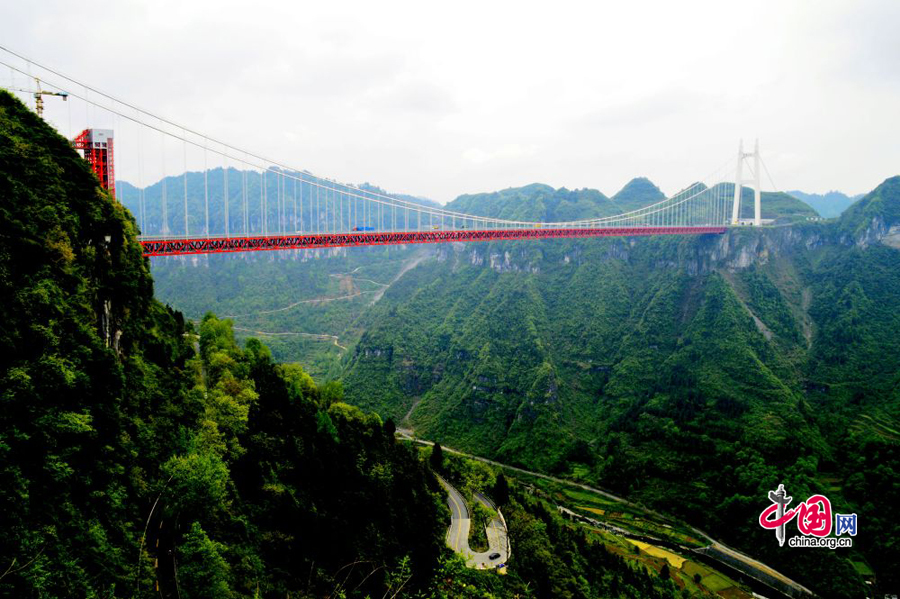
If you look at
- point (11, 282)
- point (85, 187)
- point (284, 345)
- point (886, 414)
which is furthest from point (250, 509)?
point (284, 345)

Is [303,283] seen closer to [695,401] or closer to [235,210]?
[235,210]

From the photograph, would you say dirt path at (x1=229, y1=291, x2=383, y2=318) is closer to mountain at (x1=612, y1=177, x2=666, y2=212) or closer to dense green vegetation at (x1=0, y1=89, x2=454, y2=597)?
mountain at (x1=612, y1=177, x2=666, y2=212)

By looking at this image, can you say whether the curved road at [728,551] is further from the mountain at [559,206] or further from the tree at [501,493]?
the mountain at [559,206]

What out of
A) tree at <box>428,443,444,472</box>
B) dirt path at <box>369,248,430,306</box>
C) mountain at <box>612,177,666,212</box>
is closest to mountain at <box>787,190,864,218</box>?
mountain at <box>612,177,666,212</box>

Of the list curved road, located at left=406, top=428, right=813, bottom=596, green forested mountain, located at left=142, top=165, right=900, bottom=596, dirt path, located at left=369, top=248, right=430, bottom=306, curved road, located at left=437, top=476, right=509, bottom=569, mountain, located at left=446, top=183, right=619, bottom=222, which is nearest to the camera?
curved road, located at left=437, top=476, right=509, bottom=569

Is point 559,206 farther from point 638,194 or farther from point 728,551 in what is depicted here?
point 728,551

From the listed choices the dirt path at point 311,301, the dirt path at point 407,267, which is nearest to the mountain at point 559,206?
the dirt path at point 407,267
